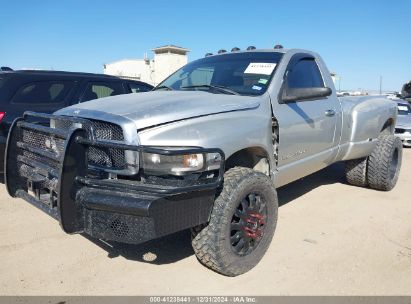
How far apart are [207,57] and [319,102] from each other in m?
1.43

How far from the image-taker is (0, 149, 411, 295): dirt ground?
2.92 m

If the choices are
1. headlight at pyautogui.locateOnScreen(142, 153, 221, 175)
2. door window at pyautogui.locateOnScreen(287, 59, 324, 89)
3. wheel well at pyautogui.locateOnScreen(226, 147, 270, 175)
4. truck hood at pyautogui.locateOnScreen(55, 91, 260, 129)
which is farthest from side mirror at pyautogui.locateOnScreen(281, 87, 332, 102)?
headlight at pyautogui.locateOnScreen(142, 153, 221, 175)

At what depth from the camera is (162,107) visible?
2871 millimetres

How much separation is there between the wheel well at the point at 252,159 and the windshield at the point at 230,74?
0.56m

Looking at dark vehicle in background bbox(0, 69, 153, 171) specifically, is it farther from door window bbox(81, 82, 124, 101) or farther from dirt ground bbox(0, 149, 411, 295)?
dirt ground bbox(0, 149, 411, 295)

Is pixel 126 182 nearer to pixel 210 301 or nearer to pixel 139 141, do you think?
pixel 139 141

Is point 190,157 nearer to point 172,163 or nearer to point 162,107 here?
point 172,163

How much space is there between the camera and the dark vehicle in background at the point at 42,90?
204 inches


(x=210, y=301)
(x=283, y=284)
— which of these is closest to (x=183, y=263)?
(x=210, y=301)

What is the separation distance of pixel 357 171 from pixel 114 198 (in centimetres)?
437

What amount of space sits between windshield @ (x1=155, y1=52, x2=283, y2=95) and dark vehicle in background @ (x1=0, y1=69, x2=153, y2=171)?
7.16ft

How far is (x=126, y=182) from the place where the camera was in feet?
8.61

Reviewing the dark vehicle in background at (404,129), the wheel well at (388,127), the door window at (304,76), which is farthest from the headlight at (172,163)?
A: the dark vehicle in background at (404,129)

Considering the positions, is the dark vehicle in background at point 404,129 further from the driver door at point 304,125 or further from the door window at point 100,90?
the door window at point 100,90
